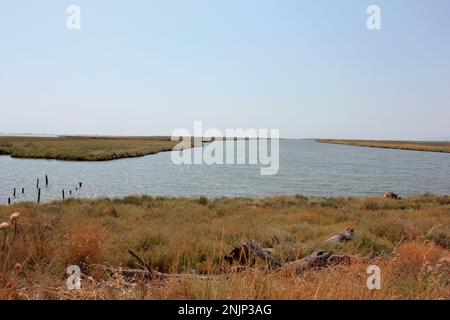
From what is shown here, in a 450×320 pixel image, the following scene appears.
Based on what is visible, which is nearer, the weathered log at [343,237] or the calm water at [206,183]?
the weathered log at [343,237]

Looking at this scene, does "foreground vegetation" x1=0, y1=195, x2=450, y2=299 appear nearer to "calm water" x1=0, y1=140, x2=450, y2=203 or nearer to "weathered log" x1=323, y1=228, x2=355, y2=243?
"weathered log" x1=323, y1=228, x2=355, y2=243

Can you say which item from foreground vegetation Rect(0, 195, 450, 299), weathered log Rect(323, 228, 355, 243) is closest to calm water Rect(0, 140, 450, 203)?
foreground vegetation Rect(0, 195, 450, 299)

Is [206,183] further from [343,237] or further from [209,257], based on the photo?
[209,257]

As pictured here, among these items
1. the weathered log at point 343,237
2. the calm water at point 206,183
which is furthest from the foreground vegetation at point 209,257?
the calm water at point 206,183

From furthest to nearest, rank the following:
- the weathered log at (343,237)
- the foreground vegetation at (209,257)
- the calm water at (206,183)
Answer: the calm water at (206,183) → the weathered log at (343,237) → the foreground vegetation at (209,257)

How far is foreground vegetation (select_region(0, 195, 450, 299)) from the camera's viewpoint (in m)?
3.84

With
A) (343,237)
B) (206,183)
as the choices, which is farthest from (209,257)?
(206,183)

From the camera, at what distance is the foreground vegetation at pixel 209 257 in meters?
3.84

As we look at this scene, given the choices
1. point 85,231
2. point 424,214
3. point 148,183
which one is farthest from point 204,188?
point 85,231

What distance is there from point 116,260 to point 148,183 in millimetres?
31217

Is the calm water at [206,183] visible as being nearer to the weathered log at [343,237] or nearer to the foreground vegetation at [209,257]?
the foreground vegetation at [209,257]

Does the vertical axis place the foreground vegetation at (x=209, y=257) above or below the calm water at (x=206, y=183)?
above
